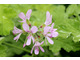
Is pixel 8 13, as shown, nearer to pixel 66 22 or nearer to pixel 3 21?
pixel 3 21

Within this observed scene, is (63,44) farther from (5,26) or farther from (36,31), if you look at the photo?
(5,26)

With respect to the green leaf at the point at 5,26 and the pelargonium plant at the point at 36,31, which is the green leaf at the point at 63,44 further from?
the green leaf at the point at 5,26

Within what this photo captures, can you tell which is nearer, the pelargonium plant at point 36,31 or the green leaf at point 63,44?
the pelargonium plant at point 36,31

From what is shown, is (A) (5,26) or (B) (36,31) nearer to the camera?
(B) (36,31)

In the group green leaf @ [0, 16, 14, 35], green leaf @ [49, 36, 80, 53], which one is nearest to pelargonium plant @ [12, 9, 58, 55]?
green leaf @ [0, 16, 14, 35]

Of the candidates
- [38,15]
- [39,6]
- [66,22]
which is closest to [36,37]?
[66,22]

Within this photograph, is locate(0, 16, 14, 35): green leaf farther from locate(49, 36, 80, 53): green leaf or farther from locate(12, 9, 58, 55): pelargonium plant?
locate(49, 36, 80, 53): green leaf

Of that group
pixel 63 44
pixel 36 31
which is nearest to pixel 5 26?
pixel 36 31

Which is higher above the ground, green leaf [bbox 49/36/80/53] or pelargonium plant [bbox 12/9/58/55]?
pelargonium plant [bbox 12/9/58/55]

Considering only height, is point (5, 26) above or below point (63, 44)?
above

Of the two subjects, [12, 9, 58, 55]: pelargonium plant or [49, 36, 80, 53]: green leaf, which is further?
[49, 36, 80, 53]: green leaf

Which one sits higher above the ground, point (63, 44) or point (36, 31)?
point (36, 31)

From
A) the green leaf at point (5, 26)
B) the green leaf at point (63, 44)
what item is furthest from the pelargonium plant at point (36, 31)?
the green leaf at point (63, 44)
